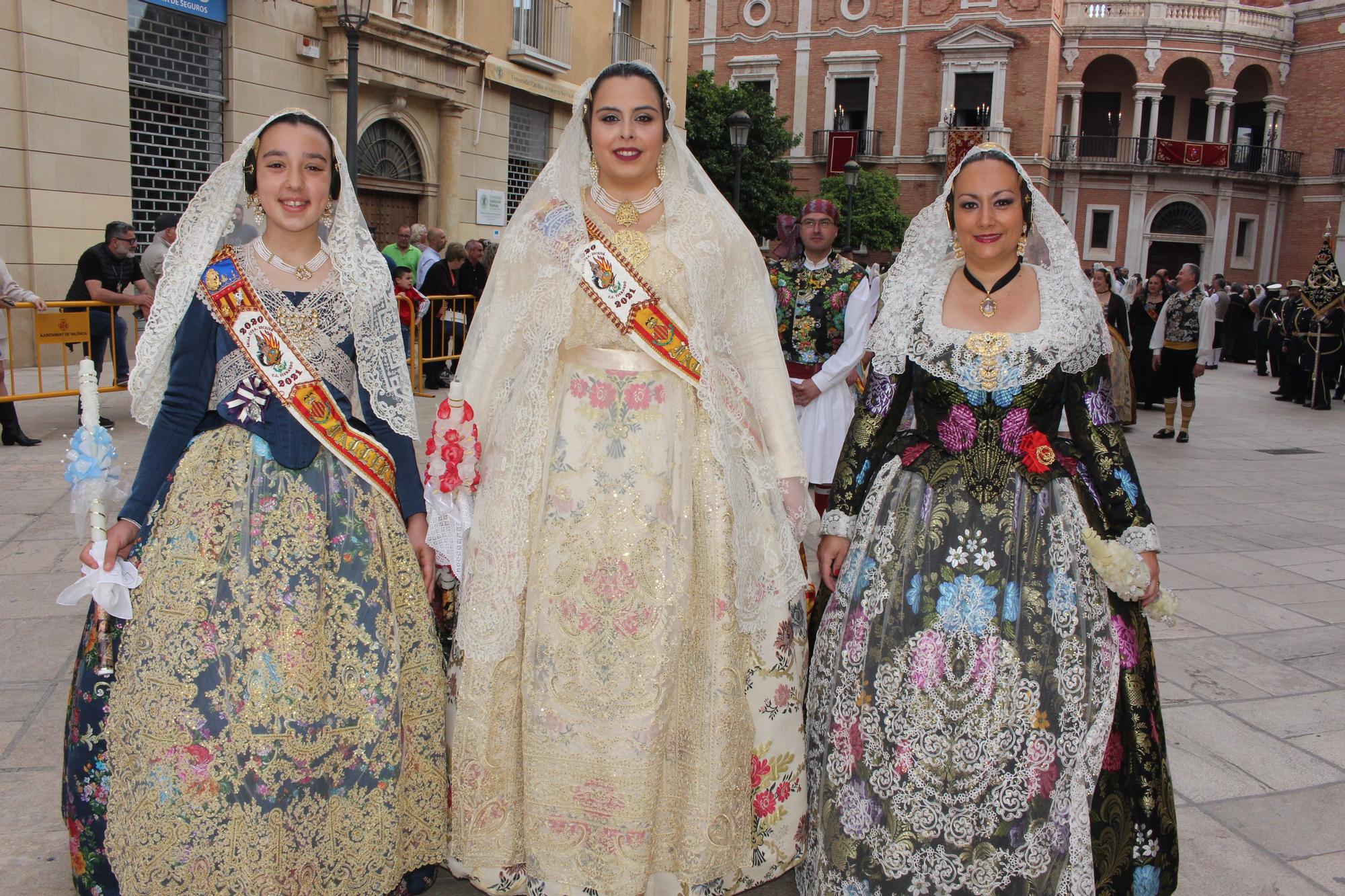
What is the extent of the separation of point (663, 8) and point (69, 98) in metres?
12.8

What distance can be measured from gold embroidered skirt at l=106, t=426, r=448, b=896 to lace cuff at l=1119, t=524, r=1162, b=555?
1.82 meters

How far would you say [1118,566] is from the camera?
8.33 ft

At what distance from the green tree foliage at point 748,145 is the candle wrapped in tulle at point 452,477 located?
29248mm

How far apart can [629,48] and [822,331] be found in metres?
16.3

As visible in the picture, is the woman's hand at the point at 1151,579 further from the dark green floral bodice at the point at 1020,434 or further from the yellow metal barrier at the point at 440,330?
the yellow metal barrier at the point at 440,330

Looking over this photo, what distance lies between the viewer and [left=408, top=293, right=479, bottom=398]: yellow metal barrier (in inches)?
426

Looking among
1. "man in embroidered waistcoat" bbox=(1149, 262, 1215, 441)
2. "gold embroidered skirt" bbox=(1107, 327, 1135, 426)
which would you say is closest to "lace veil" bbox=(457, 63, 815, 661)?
"gold embroidered skirt" bbox=(1107, 327, 1135, 426)

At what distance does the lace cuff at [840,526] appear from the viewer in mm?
2828

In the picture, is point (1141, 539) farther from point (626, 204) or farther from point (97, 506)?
point (97, 506)

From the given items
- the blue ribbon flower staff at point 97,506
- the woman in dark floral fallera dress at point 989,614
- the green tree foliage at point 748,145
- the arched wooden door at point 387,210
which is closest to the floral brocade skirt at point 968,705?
the woman in dark floral fallera dress at point 989,614

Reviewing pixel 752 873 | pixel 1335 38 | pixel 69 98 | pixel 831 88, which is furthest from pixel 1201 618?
pixel 1335 38

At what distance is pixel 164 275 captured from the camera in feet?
8.65

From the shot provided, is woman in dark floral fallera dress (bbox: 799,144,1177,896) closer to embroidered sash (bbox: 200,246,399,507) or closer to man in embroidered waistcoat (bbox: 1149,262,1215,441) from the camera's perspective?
embroidered sash (bbox: 200,246,399,507)

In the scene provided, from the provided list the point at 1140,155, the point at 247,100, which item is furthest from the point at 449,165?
the point at 1140,155
